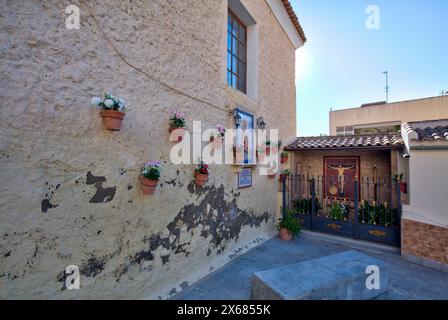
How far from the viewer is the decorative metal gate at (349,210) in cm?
534

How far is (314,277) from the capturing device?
291 centimetres

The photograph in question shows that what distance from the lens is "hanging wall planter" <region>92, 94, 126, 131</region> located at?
2.32 metres

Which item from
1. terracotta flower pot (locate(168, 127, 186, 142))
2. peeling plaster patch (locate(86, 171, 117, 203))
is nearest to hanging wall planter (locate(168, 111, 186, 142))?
terracotta flower pot (locate(168, 127, 186, 142))

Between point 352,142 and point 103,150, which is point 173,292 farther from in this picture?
point 352,142

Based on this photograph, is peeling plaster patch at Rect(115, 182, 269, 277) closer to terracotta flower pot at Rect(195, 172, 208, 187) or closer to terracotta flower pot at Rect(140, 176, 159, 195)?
terracotta flower pot at Rect(195, 172, 208, 187)

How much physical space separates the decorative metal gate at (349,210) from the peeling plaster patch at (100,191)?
527 centimetres

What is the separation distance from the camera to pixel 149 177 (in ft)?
8.89

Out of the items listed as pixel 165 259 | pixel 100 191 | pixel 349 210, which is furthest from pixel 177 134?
pixel 349 210

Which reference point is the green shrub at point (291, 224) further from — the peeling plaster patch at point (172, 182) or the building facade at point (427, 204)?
the peeling plaster patch at point (172, 182)

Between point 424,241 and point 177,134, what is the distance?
17.9 feet

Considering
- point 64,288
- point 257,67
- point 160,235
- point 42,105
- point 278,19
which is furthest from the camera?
point 278,19

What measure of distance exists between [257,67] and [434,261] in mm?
5828
